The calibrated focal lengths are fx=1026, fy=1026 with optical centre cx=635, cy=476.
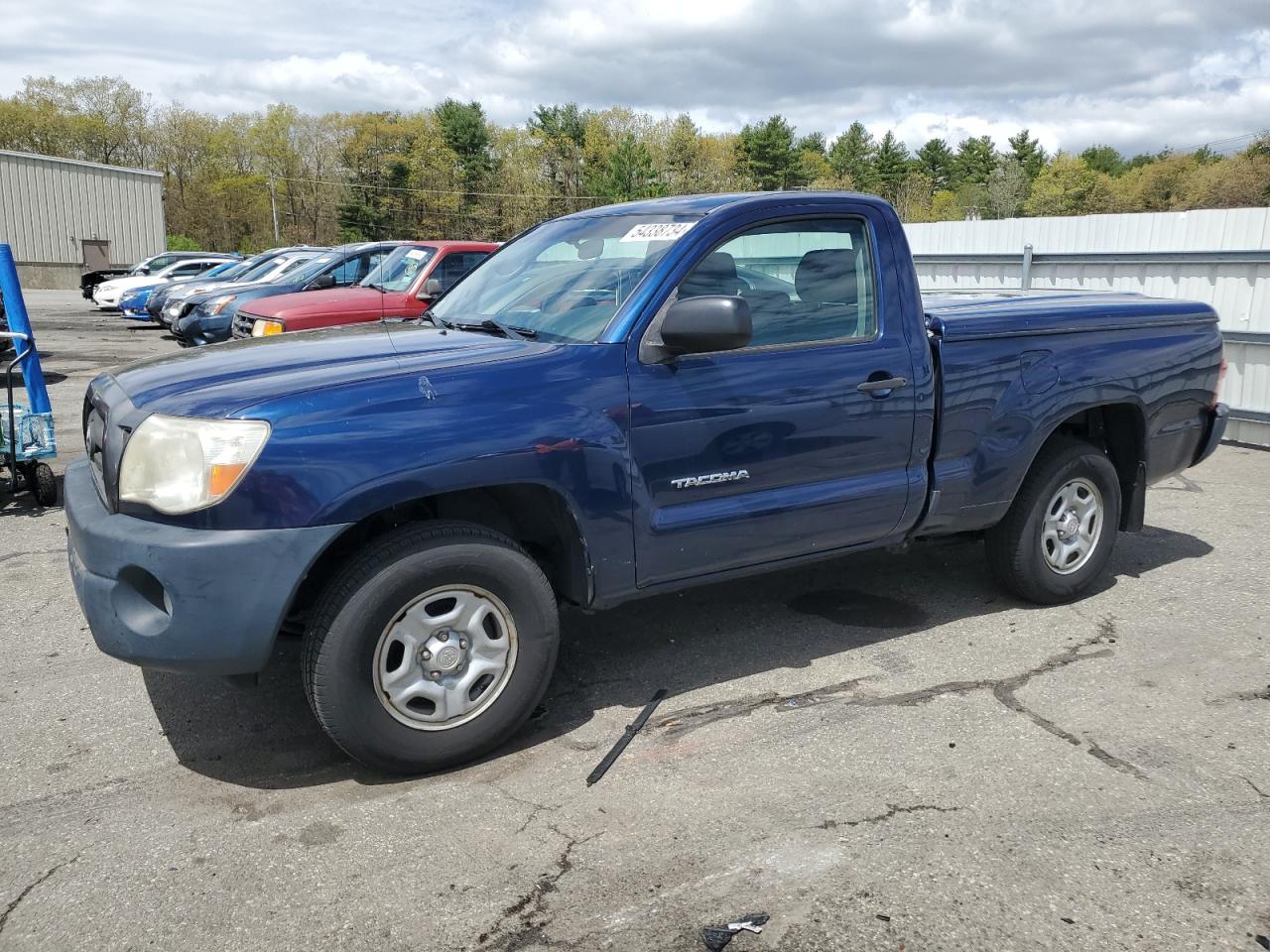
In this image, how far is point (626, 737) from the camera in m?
3.73

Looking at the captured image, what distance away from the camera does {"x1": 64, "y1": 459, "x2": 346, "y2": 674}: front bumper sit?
9.94 ft

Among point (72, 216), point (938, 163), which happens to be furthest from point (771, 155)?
point (72, 216)

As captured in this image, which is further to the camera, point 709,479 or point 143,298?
point 143,298

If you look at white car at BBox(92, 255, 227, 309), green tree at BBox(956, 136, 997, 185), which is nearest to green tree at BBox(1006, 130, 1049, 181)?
green tree at BBox(956, 136, 997, 185)

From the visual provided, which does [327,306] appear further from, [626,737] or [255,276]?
[255,276]

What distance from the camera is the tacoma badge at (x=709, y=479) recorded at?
12.3 feet

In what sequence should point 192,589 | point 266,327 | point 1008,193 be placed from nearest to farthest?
point 192,589, point 266,327, point 1008,193

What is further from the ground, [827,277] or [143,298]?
[143,298]

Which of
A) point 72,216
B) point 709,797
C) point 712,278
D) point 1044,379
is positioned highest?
point 72,216

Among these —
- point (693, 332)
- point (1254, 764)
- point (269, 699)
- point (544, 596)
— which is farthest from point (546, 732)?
point (1254, 764)

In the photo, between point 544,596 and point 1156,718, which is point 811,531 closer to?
point 544,596

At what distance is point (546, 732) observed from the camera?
3762 millimetres

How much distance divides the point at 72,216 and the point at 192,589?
51.1 metres

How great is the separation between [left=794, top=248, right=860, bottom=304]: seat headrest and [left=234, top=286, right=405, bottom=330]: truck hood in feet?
22.3
